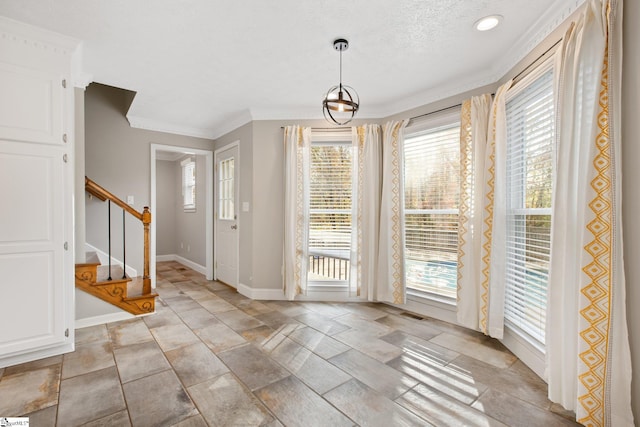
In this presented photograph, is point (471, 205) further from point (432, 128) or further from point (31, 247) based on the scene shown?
point (31, 247)

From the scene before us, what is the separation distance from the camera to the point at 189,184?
20.6 ft

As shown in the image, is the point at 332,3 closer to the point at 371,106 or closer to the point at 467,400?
the point at 371,106

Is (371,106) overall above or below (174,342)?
above

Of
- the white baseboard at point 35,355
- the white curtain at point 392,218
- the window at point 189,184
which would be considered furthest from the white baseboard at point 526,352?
the window at point 189,184

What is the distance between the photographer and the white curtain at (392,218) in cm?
355

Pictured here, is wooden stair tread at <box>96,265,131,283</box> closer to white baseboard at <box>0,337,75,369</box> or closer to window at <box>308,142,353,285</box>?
white baseboard at <box>0,337,75,369</box>

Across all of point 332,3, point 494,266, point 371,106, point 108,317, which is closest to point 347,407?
point 494,266

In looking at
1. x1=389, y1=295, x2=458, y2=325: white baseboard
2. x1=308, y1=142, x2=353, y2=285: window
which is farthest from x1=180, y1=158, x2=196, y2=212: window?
x1=389, y1=295, x2=458, y2=325: white baseboard

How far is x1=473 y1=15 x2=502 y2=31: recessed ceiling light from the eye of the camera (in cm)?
207

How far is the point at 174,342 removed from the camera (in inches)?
106

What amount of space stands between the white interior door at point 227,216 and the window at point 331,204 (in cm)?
125

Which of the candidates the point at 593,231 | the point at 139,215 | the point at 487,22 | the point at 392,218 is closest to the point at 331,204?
the point at 392,218

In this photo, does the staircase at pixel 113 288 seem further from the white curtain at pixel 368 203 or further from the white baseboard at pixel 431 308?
the white baseboard at pixel 431 308

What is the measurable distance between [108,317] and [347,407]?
279 centimetres
